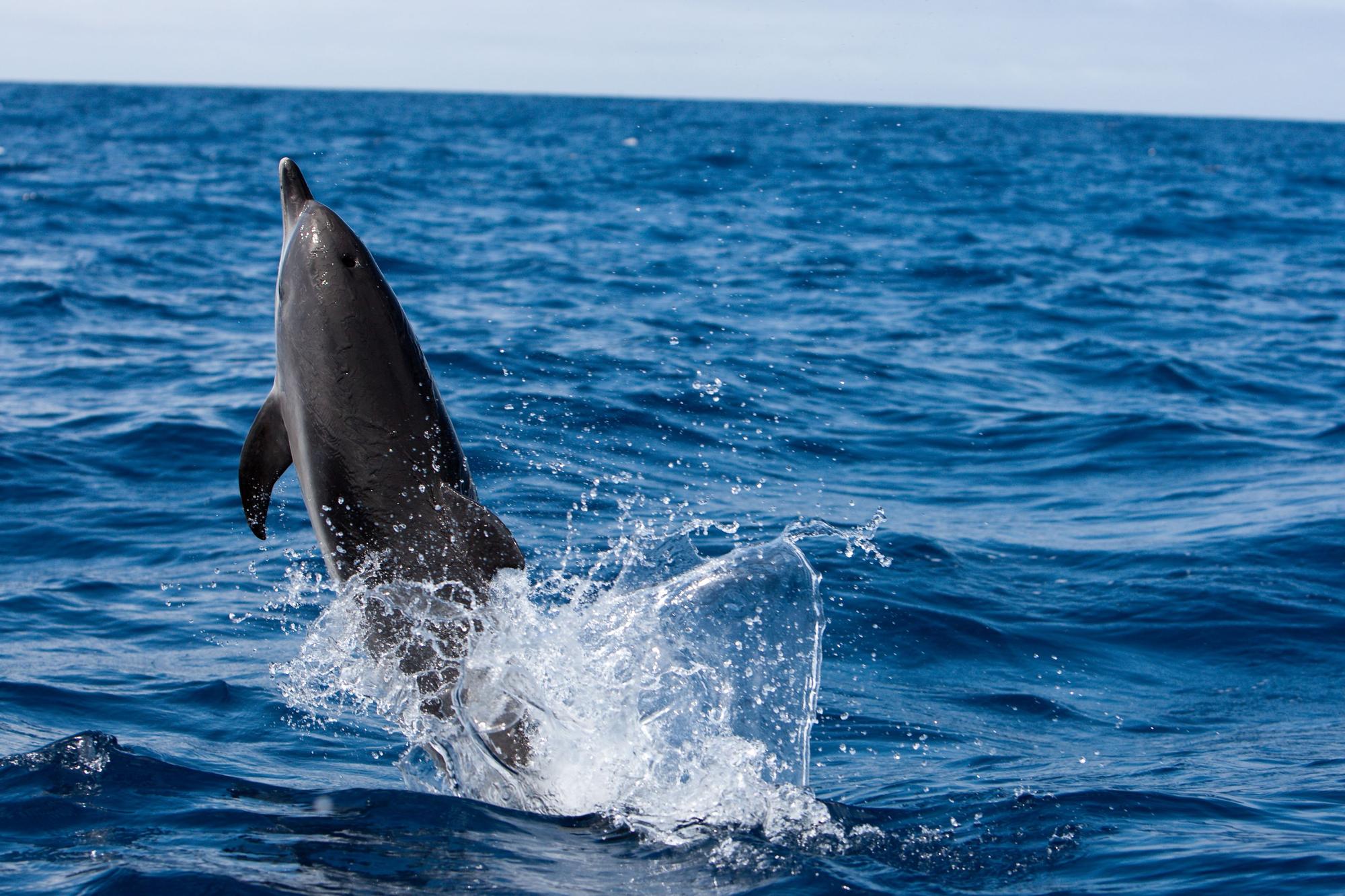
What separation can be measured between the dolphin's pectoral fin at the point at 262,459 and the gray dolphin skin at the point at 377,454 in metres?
0.05

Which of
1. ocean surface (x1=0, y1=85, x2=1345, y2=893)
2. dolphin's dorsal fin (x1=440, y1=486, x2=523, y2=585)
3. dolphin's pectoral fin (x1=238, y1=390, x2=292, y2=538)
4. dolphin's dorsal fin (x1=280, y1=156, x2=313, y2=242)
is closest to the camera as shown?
ocean surface (x1=0, y1=85, x2=1345, y2=893)

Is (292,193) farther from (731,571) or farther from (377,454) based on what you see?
(731,571)

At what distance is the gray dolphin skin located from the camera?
5305 millimetres

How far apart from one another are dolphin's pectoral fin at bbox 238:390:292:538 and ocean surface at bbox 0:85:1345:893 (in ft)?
2.01

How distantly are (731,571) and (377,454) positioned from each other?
2.22 m

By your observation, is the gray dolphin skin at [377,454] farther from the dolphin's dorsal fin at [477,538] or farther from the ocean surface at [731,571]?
the ocean surface at [731,571]

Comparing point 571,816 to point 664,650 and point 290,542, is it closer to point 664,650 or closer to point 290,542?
point 664,650

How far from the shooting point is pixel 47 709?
6.47 m

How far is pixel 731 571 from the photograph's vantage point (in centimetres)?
689

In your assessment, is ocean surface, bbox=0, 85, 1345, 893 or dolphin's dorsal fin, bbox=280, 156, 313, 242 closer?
ocean surface, bbox=0, 85, 1345, 893

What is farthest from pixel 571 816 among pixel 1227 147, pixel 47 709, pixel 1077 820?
pixel 1227 147

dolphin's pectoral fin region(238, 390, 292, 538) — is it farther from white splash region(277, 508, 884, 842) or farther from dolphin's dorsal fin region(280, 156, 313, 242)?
dolphin's dorsal fin region(280, 156, 313, 242)

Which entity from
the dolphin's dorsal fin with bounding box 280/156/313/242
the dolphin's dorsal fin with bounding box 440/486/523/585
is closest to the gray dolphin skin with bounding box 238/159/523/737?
the dolphin's dorsal fin with bounding box 440/486/523/585

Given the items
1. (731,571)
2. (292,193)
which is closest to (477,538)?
(292,193)
